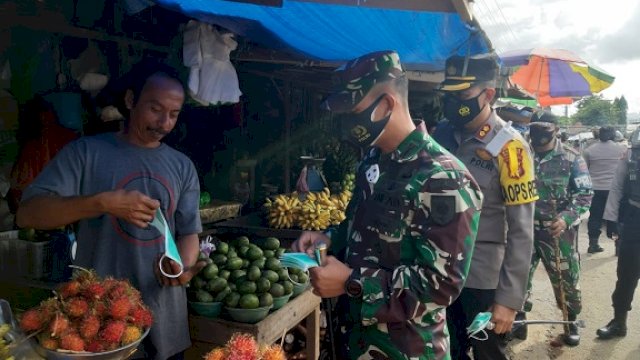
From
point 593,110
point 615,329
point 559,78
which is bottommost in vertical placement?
point 615,329

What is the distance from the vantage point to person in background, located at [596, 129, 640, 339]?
16.1ft

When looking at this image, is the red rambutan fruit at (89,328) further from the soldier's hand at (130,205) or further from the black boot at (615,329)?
the black boot at (615,329)

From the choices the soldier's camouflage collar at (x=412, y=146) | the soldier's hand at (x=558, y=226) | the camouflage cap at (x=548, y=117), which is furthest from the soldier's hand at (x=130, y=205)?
the camouflage cap at (x=548, y=117)

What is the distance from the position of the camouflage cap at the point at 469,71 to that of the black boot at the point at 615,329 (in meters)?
3.78

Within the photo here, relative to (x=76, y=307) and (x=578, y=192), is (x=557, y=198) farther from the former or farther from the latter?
(x=76, y=307)

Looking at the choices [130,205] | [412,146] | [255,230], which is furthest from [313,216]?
→ [130,205]

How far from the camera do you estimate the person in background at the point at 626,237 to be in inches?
194

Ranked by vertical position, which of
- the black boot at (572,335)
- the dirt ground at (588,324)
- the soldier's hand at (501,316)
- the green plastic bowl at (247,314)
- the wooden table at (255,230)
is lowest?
the dirt ground at (588,324)

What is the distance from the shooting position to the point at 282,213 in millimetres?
5191

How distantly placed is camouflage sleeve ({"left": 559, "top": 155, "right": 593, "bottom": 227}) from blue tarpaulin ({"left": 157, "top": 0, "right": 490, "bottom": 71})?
1996mm

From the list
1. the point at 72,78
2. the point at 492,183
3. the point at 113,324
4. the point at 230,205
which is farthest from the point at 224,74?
the point at 113,324

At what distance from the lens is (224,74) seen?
4.18 meters

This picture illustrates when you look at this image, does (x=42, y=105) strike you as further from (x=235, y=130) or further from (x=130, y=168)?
(x=235, y=130)

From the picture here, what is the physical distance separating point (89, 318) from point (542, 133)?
4.70 m
